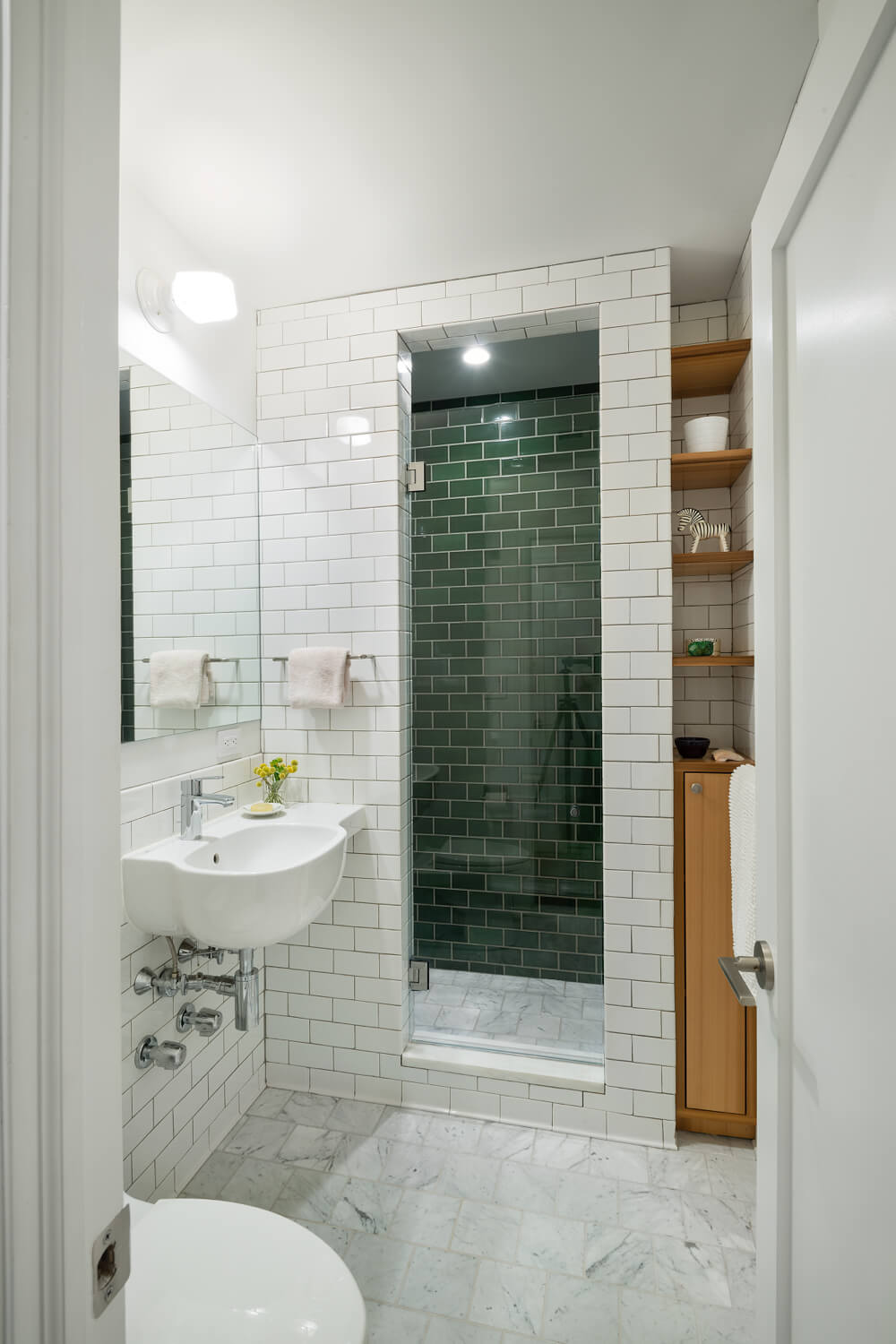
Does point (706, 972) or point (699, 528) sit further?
point (699, 528)

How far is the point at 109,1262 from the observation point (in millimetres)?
487

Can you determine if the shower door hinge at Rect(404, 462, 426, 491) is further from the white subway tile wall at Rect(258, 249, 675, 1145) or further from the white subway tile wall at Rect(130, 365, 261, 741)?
the white subway tile wall at Rect(130, 365, 261, 741)

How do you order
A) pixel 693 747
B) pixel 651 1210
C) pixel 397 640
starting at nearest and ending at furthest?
pixel 651 1210, pixel 693 747, pixel 397 640

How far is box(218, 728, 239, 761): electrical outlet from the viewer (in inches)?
83.4

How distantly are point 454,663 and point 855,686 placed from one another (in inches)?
71.6

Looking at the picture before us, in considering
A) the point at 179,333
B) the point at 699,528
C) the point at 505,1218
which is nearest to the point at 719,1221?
the point at 505,1218

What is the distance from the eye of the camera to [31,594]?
42cm

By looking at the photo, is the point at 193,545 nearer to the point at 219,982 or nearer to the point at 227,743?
the point at 227,743

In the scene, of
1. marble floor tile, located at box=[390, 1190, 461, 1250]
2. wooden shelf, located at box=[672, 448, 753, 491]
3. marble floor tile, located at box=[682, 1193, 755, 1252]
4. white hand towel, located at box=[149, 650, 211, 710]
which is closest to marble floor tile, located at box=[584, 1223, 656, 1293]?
marble floor tile, located at box=[682, 1193, 755, 1252]

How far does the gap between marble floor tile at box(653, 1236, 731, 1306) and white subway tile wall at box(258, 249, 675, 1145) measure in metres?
0.38

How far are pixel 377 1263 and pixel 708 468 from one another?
2.33m

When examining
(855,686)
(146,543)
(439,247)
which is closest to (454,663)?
(146,543)

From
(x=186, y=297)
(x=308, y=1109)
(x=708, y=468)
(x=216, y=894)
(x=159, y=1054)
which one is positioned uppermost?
(x=186, y=297)

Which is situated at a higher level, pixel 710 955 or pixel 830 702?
pixel 830 702
